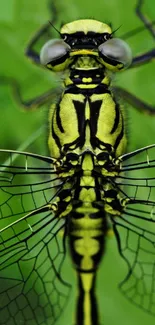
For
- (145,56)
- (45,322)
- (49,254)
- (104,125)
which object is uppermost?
(145,56)

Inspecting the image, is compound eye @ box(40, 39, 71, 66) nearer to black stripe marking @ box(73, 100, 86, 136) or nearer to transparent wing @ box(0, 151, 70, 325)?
black stripe marking @ box(73, 100, 86, 136)

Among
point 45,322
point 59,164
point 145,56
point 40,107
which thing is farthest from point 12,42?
point 45,322

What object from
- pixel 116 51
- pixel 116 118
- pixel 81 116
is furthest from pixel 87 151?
pixel 116 51

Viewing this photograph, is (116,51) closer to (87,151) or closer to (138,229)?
(87,151)

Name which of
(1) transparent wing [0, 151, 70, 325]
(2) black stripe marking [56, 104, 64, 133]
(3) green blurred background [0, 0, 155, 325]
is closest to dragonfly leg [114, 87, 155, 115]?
(3) green blurred background [0, 0, 155, 325]

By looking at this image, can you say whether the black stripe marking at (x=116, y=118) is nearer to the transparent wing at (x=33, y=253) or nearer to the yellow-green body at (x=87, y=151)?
the yellow-green body at (x=87, y=151)

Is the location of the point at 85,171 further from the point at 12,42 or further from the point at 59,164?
the point at 12,42
